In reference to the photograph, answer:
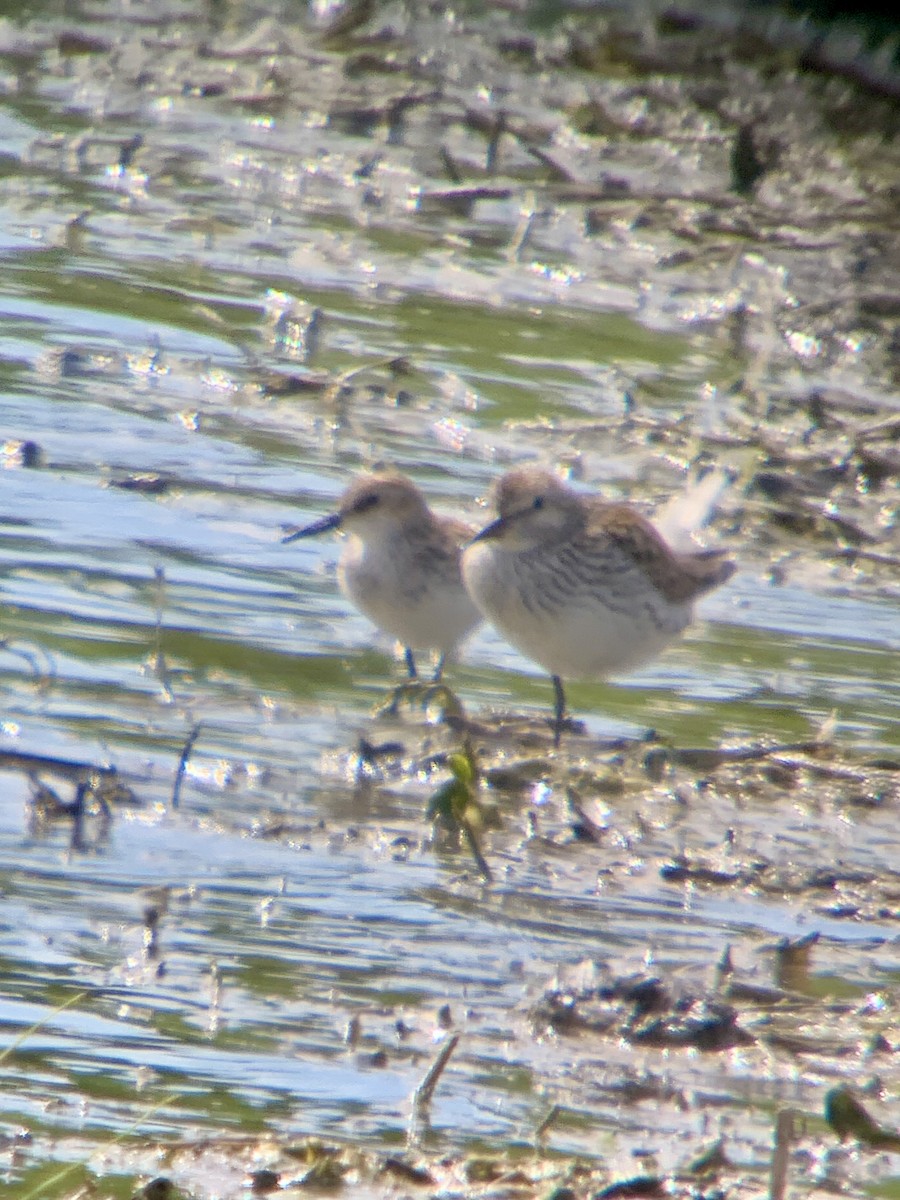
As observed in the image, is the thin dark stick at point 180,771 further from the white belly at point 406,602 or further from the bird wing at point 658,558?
the bird wing at point 658,558

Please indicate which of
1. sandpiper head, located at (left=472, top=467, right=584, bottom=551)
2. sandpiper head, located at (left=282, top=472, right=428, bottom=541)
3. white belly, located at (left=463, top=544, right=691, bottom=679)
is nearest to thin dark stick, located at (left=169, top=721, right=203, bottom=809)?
white belly, located at (left=463, top=544, right=691, bottom=679)

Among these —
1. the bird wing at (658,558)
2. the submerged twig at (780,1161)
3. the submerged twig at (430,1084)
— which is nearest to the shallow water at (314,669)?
the submerged twig at (430,1084)

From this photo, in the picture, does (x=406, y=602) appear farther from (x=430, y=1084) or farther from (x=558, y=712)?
(x=430, y=1084)

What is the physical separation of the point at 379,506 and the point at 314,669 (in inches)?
32.7

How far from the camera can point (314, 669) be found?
815cm

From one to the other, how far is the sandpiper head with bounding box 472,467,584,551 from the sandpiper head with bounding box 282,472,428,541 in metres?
0.30

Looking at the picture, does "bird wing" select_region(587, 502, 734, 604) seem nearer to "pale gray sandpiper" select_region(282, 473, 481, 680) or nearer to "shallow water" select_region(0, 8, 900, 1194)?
"shallow water" select_region(0, 8, 900, 1194)

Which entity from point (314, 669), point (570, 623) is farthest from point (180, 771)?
point (570, 623)

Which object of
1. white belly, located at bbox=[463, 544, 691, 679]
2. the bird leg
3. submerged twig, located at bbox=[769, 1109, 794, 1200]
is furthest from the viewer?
white belly, located at bbox=[463, 544, 691, 679]

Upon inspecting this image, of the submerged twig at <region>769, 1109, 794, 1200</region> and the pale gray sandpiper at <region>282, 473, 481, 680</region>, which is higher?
the pale gray sandpiper at <region>282, 473, 481, 680</region>

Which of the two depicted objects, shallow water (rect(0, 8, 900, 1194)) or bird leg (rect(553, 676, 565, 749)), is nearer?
shallow water (rect(0, 8, 900, 1194))

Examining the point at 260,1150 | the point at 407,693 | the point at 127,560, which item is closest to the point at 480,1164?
the point at 260,1150

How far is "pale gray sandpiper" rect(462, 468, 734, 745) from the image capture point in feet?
26.4

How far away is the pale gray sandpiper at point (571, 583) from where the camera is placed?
8.04 meters
